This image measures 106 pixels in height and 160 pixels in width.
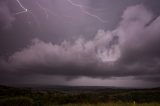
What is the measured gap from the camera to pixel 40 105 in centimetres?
1864

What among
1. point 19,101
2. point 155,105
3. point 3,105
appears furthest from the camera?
point 19,101

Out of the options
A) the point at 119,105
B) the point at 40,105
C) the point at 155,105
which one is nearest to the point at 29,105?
the point at 40,105

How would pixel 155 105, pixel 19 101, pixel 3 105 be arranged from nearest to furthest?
1. pixel 155 105
2. pixel 3 105
3. pixel 19 101

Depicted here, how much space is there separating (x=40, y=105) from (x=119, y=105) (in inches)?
240

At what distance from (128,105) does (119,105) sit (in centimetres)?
55

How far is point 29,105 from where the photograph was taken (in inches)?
739

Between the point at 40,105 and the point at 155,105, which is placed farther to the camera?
the point at 40,105

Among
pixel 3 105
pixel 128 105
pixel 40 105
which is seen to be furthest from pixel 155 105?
pixel 3 105

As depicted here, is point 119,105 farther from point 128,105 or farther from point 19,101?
point 19,101

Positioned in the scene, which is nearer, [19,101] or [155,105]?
[155,105]

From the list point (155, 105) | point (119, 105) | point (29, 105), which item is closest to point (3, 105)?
point (29, 105)

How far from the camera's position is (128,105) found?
1563 centimetres

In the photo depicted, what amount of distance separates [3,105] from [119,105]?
8.45 meters

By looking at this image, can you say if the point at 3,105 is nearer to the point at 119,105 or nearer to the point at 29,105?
the point at 29,105
